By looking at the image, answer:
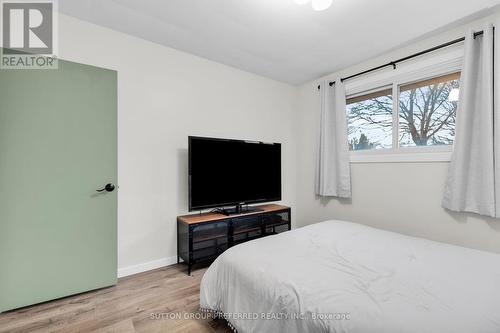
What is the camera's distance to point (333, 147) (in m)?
3.29

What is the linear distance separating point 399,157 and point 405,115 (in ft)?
1.71

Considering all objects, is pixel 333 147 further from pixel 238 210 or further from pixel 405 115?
pixel 238 210

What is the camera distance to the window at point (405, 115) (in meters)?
2.44

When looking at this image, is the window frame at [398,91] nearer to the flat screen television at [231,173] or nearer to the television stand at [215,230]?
the flat screen television at [231,173]

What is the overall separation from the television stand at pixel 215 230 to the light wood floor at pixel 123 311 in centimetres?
33

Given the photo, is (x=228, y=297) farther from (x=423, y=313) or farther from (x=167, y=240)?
(x=167, y=240)

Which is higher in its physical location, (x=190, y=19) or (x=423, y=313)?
(x=190, y=19)

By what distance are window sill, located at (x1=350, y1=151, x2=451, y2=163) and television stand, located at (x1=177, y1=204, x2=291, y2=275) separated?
4.02ft

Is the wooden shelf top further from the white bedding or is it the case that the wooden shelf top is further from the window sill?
the window sill

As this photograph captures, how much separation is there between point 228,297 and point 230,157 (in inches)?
65.9

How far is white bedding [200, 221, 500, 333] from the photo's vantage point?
93 cm

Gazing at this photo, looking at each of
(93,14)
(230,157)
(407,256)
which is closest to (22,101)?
(93,14)

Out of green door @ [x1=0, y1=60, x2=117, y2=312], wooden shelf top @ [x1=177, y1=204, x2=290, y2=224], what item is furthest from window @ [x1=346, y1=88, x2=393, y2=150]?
green door @ [x1=0, y1=60, x2=117, y2=312]

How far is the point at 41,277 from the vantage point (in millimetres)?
1945
